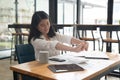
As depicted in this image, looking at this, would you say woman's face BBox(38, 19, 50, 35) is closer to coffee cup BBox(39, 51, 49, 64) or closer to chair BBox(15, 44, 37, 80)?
chair BBox(15, 44, 37, 80)

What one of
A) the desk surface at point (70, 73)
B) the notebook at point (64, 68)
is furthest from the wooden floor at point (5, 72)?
the notebook at point (64, 68)

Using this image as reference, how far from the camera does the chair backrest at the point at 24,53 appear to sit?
180 centimetres

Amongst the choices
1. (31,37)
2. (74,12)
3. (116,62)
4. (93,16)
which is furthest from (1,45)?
(116,62)

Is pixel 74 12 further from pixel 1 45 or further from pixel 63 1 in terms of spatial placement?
pixel 1 45

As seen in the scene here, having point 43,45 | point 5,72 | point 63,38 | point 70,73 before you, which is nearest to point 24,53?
point 43,45

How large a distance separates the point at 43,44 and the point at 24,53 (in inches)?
9.4

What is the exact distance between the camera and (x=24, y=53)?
1866 mm

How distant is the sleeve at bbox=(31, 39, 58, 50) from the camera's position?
1767 millimetres

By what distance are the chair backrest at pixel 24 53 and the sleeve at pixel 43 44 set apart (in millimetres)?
83

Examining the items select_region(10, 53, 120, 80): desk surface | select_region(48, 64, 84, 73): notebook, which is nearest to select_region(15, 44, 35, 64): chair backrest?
select_region(10, 53, 120, 80): desk surface

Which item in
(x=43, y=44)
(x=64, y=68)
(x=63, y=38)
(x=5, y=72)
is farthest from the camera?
(x=5, y=72)

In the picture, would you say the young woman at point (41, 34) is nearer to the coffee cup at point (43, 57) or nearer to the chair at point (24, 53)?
the chair at point (24, 53)

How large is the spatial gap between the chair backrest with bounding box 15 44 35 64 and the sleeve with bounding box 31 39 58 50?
83mm

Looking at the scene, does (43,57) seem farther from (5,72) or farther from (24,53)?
(5,72)
